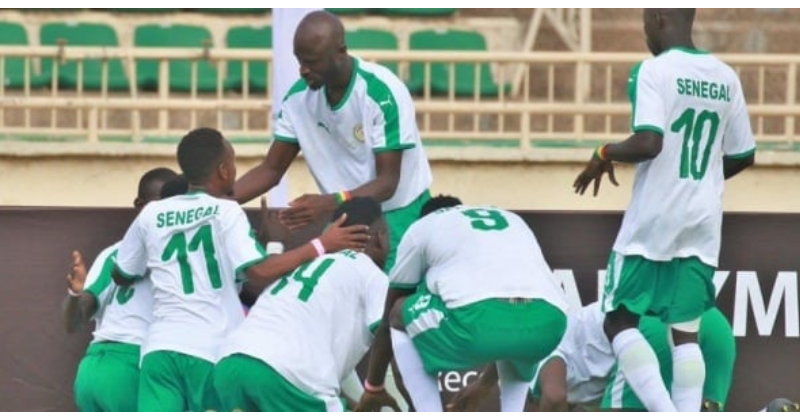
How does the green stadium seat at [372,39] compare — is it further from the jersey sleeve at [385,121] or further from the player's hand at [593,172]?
the player's hand at [593,172]

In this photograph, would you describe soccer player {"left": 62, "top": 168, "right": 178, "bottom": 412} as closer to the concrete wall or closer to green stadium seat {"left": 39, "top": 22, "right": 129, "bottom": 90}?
the concrete wall

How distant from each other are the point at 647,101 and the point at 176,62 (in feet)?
38.2

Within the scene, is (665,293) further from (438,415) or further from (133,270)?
(133,270)

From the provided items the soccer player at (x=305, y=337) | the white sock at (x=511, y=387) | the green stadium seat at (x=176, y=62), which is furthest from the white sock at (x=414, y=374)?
the green stadium seat at (x=176, y=62)

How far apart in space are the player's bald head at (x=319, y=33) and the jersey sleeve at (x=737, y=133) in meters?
1.72

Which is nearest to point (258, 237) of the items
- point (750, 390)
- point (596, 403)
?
point (596, 403)

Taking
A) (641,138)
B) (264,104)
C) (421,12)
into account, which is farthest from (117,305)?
(421,12)

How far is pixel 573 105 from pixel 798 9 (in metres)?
4.89

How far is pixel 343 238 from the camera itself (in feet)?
33.2

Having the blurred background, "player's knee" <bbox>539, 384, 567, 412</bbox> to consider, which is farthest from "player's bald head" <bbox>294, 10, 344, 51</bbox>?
the blurred background

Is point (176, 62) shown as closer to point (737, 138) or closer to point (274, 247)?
point (274, 247)

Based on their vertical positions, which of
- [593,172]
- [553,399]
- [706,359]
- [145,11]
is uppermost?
[145,11]

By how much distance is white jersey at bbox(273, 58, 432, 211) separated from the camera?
37.5 feet

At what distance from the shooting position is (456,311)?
10.3m
